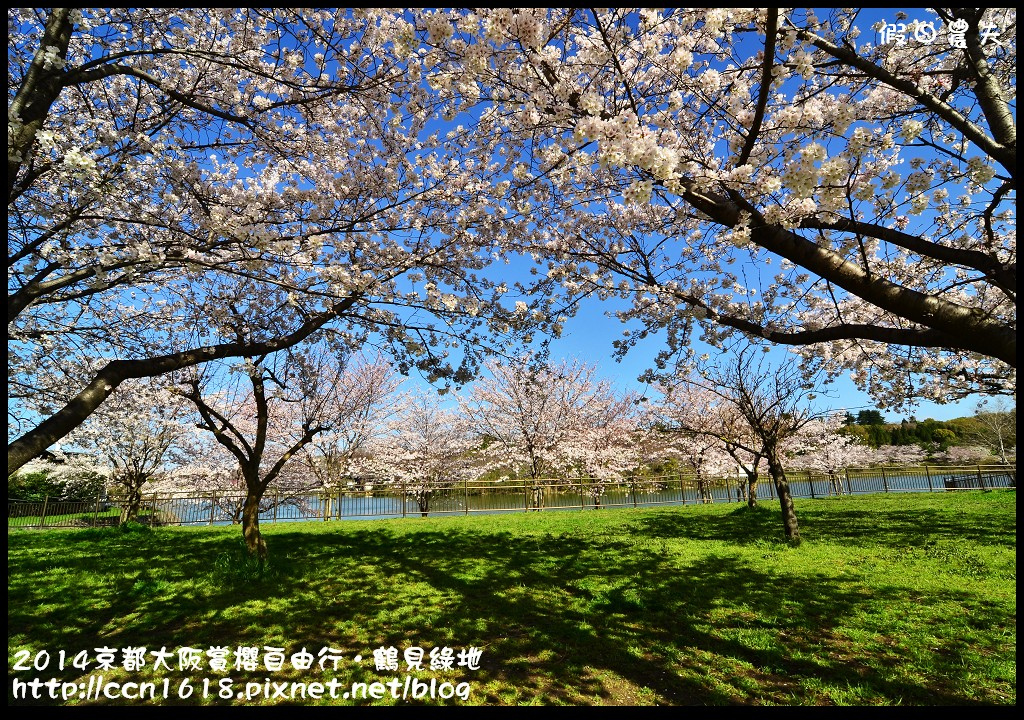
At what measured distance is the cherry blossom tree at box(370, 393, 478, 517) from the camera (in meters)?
22.9

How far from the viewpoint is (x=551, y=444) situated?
22.7 metres

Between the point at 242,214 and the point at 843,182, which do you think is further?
the point at 242,214

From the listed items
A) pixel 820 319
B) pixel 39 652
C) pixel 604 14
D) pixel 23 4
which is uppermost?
pixel 604 14

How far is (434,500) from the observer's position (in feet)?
63.0

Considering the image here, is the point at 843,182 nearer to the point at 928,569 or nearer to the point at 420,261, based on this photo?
the point at 420,261

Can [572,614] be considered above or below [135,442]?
below

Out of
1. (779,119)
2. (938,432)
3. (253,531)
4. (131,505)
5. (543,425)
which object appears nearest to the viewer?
(779,119)

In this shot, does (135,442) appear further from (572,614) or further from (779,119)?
(779,119)

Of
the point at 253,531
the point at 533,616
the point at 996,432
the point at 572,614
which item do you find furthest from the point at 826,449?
the point at 253,531

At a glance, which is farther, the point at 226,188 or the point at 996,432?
the point at 996,432

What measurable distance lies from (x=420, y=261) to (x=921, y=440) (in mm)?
44956

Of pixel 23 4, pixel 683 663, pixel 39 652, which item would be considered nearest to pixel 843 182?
pixel 683 663

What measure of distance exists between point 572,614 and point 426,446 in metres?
20.5

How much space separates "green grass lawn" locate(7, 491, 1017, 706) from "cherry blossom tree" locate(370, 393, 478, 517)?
13731mm
